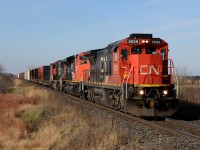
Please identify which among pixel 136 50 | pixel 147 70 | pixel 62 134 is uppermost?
pixel 136 50

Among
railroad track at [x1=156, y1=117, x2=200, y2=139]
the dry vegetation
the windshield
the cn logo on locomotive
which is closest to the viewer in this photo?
the dry vegetation

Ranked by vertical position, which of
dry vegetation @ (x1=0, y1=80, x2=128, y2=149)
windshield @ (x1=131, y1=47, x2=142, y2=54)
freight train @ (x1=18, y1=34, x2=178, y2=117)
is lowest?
dry vegetation @ (x1=0, y1=80, x2=128, y2=149)

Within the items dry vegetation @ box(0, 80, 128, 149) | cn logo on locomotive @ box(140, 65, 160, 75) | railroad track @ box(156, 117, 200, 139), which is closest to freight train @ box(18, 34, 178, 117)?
cn logo on locomotive @ box(140, 65, 160, 75)

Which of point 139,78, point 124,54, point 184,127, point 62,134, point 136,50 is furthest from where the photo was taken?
point 124,54

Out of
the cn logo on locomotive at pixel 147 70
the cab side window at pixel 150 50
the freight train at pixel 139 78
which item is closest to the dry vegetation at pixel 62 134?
the freight train at pixel 139 78

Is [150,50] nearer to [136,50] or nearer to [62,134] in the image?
[136,50]

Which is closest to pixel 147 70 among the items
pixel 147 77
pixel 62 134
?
pixel 147 77

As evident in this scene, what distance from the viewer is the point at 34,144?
9.41 meters

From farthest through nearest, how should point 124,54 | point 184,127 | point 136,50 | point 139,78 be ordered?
point 124,54, point 136,50, point 139,78, point 184,127

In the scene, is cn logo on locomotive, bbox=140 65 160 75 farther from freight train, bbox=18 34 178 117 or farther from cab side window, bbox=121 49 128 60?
cab side window, bbox=121 49 128 60

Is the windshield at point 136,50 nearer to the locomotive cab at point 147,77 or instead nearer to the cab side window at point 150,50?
the locomotive cab at point 147,77

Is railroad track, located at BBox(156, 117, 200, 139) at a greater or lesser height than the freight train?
lesser

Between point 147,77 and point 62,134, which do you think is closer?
point 62,134

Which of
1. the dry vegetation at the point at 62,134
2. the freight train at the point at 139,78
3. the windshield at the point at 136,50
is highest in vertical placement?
the windshield at the point at 136,50
